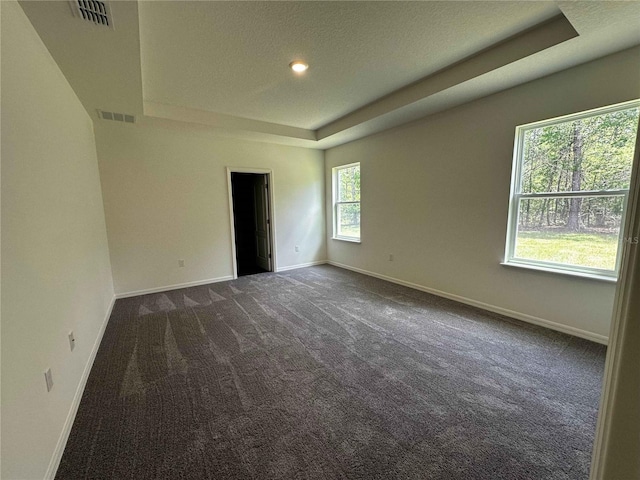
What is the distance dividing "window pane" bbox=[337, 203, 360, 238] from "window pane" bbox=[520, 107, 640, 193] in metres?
2.79

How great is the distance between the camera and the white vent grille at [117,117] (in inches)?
133

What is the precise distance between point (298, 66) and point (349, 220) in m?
3.23

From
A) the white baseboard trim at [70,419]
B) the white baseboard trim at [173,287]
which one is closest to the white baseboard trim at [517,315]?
the white baseboard trim at [173,287]

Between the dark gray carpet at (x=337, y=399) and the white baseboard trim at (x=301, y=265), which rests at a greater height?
the white baseboard trim at (x=301, y=265)

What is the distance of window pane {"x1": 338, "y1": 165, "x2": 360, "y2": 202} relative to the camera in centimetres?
518

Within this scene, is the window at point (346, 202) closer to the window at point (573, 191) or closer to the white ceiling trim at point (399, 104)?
the white ceiling trim at point (399, 104)

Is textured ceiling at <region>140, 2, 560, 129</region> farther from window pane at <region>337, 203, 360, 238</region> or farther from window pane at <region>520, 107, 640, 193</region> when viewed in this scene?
window pane at <region>337, 203, 360, 238</region>

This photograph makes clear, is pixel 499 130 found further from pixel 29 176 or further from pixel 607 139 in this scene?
pixel 29 176

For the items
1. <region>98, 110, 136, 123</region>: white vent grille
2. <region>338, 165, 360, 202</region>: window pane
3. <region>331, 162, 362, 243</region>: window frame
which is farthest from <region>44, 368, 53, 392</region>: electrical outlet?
<region>338, 165, 360, 202</region>: window pane

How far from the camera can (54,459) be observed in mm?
1380

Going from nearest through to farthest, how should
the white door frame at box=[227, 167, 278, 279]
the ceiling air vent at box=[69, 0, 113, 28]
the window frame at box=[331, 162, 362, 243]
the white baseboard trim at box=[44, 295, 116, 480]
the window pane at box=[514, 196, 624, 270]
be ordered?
1. the white baseboard trim at box=[44, 295, 116, 480]
2. the ceiling air vent at box=[69, 0, 113, 28]
3. the window pane at box=[514, 196, 624, 270]
4. the white door frame at box=[227, 167, 278, 279]
5. the window frame at box=[331, 162, 362, 243]

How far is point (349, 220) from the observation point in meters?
5.48

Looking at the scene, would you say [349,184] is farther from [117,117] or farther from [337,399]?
[337,399]

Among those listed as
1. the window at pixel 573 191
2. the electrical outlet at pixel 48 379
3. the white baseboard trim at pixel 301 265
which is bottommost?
the white baseboard trim at pixel 301 265
